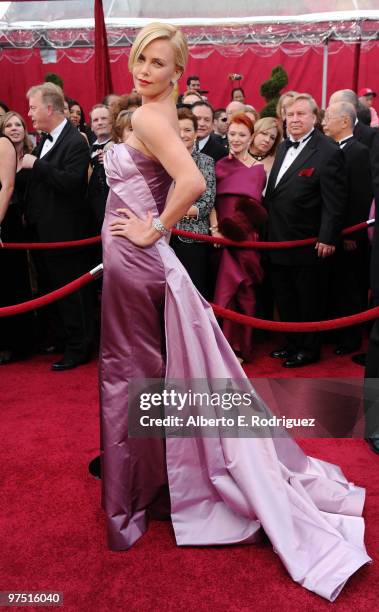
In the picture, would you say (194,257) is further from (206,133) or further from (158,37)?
(158,37)

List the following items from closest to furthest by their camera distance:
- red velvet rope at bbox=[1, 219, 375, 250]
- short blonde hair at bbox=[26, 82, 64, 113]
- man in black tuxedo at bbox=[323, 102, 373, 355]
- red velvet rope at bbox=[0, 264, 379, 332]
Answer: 1. red velvet rope at bbox=[0, 264, 379, 332]
2. short blonde hair at bbox=[26, 82, 64, 113]
3. red velvet rope at bbox=[1, 219, 375, 250]
4. man in black tuxedo at bbox=[323, 102, 373, 355]

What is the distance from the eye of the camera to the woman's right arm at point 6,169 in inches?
164

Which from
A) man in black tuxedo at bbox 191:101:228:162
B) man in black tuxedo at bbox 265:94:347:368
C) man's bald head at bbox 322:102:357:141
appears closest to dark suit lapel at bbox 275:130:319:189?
man in black tuxedo at bbox 265:94:347:368

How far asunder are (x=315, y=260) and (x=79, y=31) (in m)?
6.79

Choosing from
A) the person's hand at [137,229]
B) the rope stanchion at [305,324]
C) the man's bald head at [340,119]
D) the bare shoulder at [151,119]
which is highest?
the man's bald head at [340,119]

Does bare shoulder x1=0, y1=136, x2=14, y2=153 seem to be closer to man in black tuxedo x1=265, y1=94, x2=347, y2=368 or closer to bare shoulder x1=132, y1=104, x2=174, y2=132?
man in black tuxedo x1=265, y1=94, x2=347, y2=368

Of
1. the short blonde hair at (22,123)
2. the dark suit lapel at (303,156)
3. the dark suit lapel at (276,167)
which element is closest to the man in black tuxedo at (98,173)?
the short blonde hair at (22,123)

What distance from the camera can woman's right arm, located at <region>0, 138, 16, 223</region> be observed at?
13.6 feet

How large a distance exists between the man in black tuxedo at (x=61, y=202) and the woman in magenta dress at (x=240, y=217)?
990 millimetres

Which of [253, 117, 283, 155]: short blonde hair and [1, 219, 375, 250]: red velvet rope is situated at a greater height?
[253, 117, 283, 155]: short blonde hair

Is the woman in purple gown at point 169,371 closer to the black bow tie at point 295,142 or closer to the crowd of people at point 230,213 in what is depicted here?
the crowd of people at point 230,213

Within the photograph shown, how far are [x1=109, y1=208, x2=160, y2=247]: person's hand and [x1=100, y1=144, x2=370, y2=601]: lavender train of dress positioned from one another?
0.11 feet

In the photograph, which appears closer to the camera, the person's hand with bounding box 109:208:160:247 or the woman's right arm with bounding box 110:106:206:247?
the woman's right arm with bounding box 110:106:206:247

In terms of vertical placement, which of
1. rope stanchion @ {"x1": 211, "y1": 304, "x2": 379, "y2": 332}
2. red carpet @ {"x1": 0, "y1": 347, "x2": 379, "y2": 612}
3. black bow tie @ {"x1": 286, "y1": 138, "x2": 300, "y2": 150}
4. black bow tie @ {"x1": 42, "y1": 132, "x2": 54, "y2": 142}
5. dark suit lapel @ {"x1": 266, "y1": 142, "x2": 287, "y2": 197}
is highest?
black bow tie @ {"x1": 42, "y1": 132, "x2": 54, "y2": 142}
